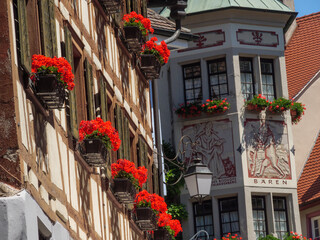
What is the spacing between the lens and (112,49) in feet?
57.8

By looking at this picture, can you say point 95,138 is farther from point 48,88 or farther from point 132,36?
point 132,36

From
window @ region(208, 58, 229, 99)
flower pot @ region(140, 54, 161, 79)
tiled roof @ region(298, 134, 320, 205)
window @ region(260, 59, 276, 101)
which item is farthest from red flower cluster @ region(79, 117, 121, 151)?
tiled roof @ region(298, 134, 320, 205)

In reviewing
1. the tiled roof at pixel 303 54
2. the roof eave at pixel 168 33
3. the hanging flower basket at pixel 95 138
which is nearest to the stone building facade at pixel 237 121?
the tiled roof at pixel 303 54

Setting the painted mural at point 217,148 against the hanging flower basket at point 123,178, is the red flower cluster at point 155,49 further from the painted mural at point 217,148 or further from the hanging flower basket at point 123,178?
the painted mural at point 217,148

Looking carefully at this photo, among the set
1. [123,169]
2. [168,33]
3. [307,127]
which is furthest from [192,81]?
[123,169]

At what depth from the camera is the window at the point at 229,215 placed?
29688mm

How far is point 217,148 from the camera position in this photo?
98.4 feet

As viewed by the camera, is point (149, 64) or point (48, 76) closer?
point (48, 76)

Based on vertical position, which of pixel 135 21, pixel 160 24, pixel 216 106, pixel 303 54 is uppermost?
pixel 303 54

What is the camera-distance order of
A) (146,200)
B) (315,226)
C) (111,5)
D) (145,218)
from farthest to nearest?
(315,226) → (146,200) → (145,218) → (111,5)

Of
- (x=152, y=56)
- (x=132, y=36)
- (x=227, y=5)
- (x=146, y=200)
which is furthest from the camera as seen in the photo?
(x=227, y=5)

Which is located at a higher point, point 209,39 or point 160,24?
point 209,39

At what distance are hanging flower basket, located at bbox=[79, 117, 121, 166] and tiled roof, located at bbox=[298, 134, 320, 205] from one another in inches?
720

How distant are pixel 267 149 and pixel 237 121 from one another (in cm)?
104
